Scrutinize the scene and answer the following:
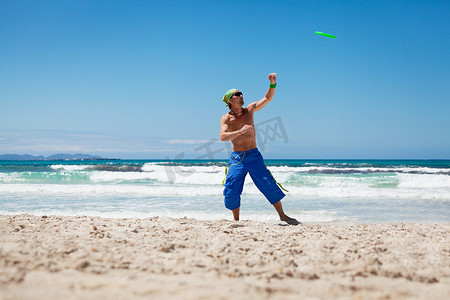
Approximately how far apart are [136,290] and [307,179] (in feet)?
51.1

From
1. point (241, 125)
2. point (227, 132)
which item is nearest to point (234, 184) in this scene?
point (227, 132)

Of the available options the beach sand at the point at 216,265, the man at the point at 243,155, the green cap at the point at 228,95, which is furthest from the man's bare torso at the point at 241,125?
the beach sand at the point at 216,265

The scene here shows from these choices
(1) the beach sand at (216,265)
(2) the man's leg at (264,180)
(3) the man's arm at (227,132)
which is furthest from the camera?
(2) the man's leg at (264,180)

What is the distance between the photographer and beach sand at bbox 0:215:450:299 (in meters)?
1.89

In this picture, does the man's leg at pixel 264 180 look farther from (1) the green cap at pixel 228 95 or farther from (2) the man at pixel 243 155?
(1) the green cap at pixel 228 95

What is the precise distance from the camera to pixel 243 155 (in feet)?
15.3

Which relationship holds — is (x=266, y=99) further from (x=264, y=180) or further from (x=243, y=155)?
(x=264, y=180)

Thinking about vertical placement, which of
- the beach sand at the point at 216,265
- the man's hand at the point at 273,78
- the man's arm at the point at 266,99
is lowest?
the beach sand at the point at 216,265

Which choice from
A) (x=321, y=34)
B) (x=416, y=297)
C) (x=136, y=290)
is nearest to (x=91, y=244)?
(x=136, y=290)

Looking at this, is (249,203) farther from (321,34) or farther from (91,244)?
(91,244)

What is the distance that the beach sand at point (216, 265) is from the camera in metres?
1.89

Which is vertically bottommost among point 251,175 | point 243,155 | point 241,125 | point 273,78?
point 251,175

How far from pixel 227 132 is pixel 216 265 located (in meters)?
2.36

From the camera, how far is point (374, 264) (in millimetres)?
2527
